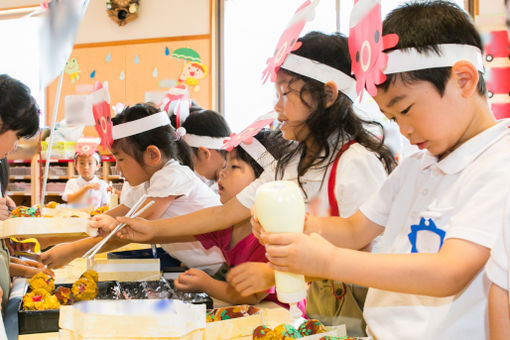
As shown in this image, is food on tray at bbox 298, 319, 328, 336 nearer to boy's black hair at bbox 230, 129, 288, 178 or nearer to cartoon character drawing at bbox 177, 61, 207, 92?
boy's black hair at bbox 230, 129, 288, 178

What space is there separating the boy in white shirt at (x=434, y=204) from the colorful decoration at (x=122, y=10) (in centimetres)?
603

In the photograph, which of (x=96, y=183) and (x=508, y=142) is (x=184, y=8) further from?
(x=508, y=142)

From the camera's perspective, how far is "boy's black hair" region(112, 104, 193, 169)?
190cm

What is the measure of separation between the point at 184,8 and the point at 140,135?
15.7 ft

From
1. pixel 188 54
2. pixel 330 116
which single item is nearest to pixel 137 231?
pixel 330 116

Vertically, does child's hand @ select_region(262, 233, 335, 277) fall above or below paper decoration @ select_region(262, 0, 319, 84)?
below

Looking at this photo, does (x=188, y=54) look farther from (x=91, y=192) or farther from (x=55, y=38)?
(x=55, y=38)

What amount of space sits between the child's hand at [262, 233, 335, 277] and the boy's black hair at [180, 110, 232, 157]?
1414 millimetres

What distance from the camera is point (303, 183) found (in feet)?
4.19

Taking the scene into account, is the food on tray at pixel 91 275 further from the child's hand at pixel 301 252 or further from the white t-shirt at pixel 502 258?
the white t-shirt at pixel 502 258

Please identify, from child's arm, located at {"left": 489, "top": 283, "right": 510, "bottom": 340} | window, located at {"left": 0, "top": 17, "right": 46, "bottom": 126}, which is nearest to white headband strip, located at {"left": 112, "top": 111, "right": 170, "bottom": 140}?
window, located at {"left": 0, "top": 17, "right": 46, "bottom": 126}

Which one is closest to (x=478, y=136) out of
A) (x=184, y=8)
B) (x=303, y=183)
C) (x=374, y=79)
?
(x=374, y=79)

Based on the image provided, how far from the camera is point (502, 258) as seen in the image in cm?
58

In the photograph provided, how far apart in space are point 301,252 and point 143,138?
136cm
